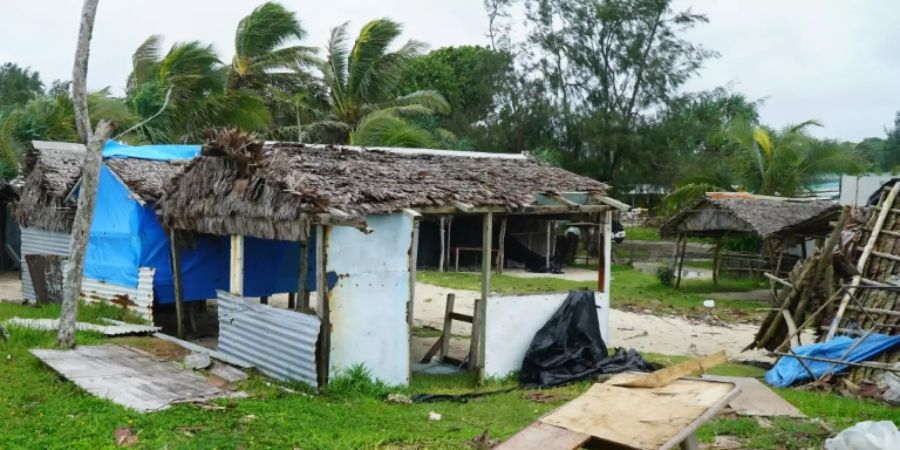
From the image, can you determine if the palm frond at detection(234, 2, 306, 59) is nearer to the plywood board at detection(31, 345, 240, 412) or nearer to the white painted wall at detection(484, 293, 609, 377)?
the plywood board at detection(31, 345, 240, 412)

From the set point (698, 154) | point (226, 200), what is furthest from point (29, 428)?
point (698, 154)

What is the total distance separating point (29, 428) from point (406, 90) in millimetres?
34745

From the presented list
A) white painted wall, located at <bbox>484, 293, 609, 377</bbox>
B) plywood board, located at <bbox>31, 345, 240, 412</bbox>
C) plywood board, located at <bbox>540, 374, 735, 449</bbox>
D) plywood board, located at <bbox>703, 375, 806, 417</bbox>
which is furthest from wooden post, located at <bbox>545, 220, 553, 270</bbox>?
plywood board, located at <bbox>540, 374, 735, 449</bbox>

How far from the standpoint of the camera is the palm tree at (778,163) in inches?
993

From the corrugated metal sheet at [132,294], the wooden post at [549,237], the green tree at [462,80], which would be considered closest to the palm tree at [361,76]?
the wooden post at [549,237]

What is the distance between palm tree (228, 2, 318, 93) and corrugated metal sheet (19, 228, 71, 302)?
383 inches

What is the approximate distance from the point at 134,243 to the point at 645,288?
533 inches

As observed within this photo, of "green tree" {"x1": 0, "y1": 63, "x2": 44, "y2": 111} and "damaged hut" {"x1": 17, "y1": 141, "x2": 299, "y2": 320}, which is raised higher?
"green tree" {"x1": 0, "y1": 63, "x2": 44, "y2": 111}

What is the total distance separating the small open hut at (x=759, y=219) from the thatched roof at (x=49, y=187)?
14.2 m

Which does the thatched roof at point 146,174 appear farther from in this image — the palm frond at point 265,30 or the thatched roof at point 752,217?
the thatched roof at point 752,217

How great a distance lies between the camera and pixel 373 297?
9.20 meters

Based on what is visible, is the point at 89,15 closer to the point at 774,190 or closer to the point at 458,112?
the point at 774,190

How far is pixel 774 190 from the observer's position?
2598cm

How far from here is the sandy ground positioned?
13562mm
